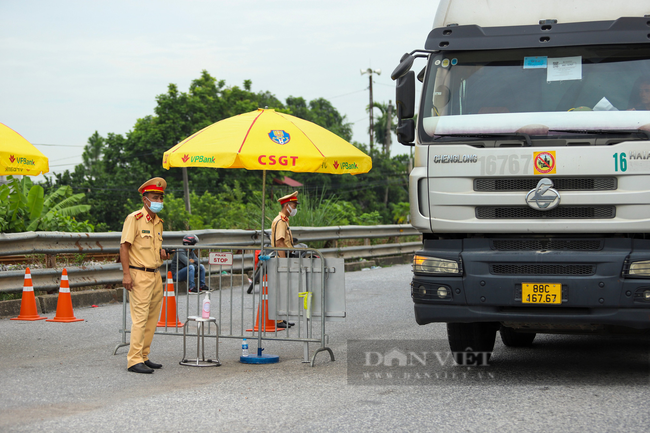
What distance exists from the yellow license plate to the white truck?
0.01 metres

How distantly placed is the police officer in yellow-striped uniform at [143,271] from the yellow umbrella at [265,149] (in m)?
0.50

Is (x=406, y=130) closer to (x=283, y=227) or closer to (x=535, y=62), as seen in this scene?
(x=535, y=62)

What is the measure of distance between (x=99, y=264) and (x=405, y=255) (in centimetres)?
1160

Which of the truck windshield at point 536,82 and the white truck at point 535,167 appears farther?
the truck windshield at point 536,82

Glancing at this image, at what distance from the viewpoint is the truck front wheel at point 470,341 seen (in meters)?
7.04

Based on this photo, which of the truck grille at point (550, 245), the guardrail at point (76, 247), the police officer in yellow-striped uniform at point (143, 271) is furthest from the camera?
the guardrail at point (76, 247)

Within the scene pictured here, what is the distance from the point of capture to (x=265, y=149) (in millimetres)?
7242

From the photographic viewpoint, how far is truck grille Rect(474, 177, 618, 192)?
6.04 meters

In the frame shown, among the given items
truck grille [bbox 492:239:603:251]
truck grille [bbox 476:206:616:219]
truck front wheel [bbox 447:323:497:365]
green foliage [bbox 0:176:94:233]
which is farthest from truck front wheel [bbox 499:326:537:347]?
green foliage [bbox 0:176:94:233]

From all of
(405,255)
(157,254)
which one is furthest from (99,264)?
(405,255)

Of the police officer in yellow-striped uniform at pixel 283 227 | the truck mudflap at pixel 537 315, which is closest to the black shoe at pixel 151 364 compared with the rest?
the truck mudflap at pixel 537 315

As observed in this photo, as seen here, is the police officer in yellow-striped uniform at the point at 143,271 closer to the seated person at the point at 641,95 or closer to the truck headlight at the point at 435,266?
the truck headlight at the point at 435,266

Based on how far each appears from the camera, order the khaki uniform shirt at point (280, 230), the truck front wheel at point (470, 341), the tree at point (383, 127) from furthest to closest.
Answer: the tree at point (383, 127) → the khaki uniform shirt at point (280, 230) → the truck front wheel at point (470, 341)

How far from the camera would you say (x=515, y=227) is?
618 cm
